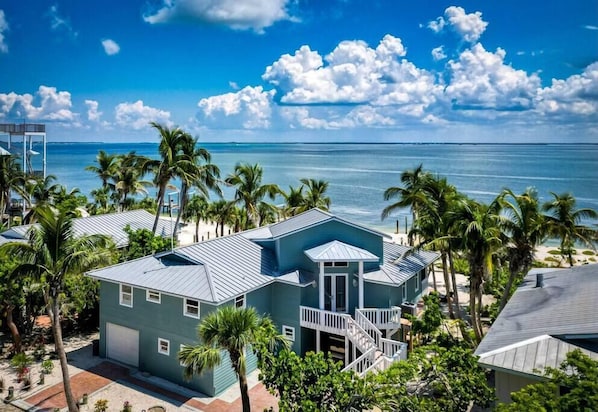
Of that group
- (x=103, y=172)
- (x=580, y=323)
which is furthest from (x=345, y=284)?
(x=103, y=172)

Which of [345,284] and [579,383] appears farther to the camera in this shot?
[345,284]

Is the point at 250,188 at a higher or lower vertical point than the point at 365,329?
higher

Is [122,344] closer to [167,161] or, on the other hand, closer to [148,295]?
[148,295]

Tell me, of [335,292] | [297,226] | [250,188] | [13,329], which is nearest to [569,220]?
[335,292]

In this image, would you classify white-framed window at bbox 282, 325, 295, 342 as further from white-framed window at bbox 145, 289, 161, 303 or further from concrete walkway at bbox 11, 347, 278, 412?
white-framed window at bbox 145, 289, 161, 303

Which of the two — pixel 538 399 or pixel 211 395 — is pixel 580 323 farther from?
pixel 211 395

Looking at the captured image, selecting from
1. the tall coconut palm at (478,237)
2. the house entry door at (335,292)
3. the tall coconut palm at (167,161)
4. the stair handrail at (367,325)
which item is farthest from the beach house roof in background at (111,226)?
the tall coconut palm at (478,237)
